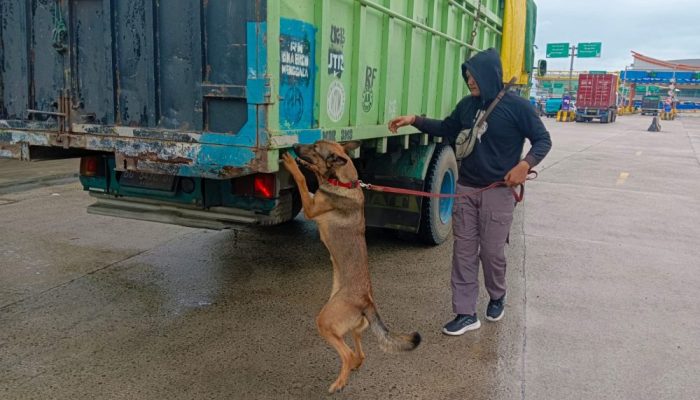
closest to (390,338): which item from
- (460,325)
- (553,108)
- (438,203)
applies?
(460,325)

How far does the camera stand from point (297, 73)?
3.33 metres

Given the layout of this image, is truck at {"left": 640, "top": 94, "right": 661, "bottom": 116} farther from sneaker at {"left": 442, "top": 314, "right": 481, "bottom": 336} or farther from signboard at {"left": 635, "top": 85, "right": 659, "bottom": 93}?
sneaker at {"left": 442, "top": 314, "right": 481, "bottom": 336}

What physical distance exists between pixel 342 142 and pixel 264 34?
109 centimetres

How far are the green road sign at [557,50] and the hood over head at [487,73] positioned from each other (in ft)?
193

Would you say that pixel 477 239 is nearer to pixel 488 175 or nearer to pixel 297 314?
pixel 488 175

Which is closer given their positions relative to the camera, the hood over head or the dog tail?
the dog tail

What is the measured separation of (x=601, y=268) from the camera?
18.6 feet

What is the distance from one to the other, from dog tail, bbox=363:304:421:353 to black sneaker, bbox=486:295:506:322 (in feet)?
3.98

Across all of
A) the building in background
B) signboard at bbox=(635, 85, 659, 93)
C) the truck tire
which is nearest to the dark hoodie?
the truck tire

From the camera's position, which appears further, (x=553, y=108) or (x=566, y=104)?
(x=553, y=108)

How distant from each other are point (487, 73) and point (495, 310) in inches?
66.6

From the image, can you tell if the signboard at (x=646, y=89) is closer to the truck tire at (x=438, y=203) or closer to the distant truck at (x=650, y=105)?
the distant truck at (x=650, y=105)

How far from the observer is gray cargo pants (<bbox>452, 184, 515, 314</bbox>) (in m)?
3.88

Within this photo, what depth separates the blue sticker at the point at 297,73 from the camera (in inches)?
127
